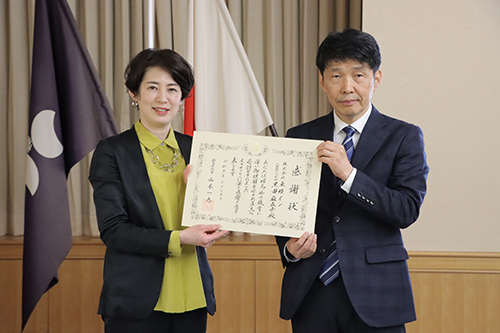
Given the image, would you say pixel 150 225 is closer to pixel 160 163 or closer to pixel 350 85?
pixel 160 163

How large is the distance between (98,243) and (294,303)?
6.05 feet

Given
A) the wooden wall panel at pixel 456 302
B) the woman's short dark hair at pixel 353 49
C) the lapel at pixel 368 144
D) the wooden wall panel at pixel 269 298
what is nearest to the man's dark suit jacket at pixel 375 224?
the lapel at pixel 368 144

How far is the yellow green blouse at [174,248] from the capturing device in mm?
1490

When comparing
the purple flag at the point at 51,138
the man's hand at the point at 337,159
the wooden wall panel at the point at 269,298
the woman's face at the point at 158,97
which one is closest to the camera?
the man's hand at the point at 337,159

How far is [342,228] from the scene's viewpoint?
139 cm

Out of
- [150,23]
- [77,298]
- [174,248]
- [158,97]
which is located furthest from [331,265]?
[150,23]

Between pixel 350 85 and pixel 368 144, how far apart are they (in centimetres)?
19

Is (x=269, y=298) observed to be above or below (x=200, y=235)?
below

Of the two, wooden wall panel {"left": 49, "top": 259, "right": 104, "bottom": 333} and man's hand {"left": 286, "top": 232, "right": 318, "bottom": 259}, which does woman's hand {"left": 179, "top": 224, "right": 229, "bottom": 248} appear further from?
wooden wall panel {"left": 49, "top": 259, "right": 104, "bottom": 333}

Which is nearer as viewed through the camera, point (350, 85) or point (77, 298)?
point (350, 85)

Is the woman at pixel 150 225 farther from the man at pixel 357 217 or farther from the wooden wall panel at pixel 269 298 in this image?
the wooden wall panel at pixel 269 298

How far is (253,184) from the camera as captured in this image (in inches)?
57.8

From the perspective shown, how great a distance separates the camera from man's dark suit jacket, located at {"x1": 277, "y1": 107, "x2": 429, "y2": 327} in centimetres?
135

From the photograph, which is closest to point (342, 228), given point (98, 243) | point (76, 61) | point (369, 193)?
point (369, 193)
